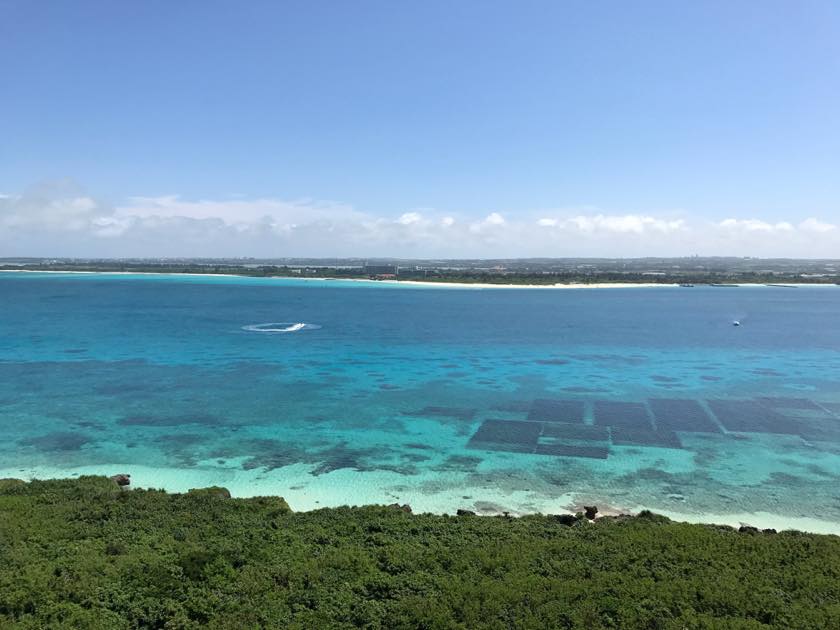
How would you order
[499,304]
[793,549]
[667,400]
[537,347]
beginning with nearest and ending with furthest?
1. [793,549]
2. [667,400]
3. [537,347]
4. [499,304]

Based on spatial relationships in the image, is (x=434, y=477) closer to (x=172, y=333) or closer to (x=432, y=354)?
(x=432, y=354)

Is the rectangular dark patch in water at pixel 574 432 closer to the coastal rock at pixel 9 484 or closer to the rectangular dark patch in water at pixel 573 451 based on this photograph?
Answer: the rectangular dark patch in water at pixel 573 451

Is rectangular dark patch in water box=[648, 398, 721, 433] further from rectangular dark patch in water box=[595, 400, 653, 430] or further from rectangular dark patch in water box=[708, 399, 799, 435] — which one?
rectangular dark patch in water box=[708, 399, 799, 435]

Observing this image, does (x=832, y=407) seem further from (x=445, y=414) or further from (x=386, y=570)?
(x=386, y=570)

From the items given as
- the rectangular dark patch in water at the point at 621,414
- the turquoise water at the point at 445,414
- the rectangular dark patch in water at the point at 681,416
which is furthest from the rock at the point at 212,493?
the rectangular dark patch in water at the point at 681,416

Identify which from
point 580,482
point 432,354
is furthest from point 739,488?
point 432,354

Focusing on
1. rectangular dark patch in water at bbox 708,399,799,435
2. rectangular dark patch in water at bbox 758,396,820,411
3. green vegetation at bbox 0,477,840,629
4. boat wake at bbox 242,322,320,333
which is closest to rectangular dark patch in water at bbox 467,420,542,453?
green vegetation at bbox 0,477,840,629
